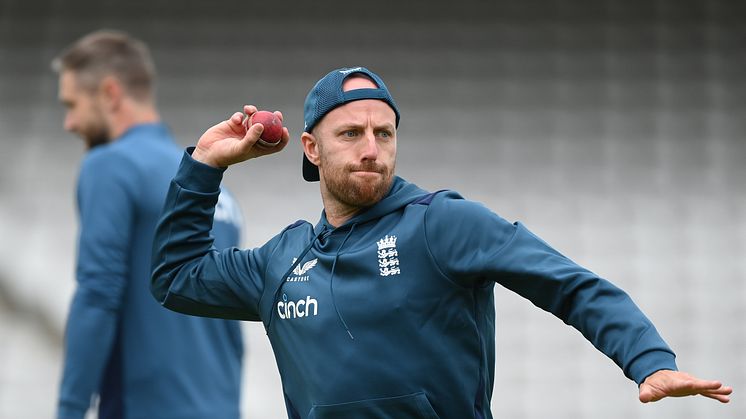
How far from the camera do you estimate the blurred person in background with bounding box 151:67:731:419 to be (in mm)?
2535

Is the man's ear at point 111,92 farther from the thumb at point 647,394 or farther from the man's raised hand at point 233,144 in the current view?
the thumb at point 647,394

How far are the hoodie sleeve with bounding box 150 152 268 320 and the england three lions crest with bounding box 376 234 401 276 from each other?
426 mm

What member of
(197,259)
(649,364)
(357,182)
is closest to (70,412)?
(197,259)

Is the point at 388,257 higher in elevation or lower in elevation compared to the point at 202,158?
lower

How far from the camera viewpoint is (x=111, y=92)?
4312 millimetres

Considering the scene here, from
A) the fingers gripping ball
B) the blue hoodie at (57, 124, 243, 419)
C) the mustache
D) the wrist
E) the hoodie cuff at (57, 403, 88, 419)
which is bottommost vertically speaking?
the hoodie cuff at (57, 403, 88, 419)

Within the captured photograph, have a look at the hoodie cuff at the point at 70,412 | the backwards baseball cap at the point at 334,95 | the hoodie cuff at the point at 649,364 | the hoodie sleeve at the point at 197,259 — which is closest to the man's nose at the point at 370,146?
the backwards baseball cap at the point at 334,95

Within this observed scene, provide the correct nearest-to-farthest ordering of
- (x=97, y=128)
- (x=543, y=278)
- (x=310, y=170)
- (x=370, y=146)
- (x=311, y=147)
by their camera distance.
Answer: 1. (x=543, y=278)
2. (x=370, y=146)
3. (x=311, y=147)
4. (x=310, y=170)
5. (x=97, y=128)

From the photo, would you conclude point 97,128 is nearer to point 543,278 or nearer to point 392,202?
point 392,202

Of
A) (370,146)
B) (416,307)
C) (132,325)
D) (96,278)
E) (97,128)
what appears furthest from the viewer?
(97,128)

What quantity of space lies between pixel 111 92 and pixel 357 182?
1806mm

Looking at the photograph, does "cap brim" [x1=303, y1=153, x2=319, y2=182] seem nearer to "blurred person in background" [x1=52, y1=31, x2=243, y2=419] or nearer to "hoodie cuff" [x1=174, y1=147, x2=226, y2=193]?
"hoodie cuff" [x1=174, y1=147, x2=226, y2=193]

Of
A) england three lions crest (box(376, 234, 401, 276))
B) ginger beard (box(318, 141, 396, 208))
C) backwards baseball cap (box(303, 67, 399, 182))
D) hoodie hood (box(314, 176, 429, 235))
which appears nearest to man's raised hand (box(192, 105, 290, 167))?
backwards baseball cap (box(303, 67, 399, 182))

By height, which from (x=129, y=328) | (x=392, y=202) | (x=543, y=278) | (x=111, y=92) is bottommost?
(x=129, y=328)
